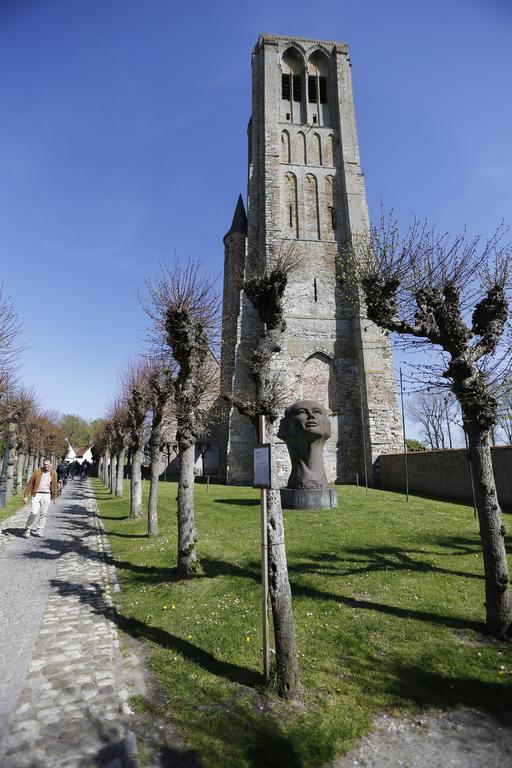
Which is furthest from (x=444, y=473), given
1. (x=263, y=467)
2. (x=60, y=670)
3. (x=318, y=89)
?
(x=318, y=89)

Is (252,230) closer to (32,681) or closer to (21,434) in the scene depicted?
(21,434)

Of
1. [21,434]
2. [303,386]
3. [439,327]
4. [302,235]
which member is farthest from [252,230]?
[439,327]

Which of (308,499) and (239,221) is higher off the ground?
(239,221)

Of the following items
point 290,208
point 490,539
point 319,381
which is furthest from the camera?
point 290,208

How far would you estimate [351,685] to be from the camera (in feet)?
14.3

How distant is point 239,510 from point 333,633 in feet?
33.9

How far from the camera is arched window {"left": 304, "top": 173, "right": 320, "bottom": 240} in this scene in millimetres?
30547

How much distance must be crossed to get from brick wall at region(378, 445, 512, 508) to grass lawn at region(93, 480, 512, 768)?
5.65 metres

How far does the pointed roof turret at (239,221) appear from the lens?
117ft

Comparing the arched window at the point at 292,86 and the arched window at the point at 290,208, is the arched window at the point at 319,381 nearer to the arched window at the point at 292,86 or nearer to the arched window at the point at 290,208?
the arched window at the point at 290,208

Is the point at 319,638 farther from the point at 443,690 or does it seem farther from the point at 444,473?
the point at 444,473

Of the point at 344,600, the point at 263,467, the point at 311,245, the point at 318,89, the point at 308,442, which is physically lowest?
the point at 344,600

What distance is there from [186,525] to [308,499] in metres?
7.39

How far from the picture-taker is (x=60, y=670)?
471 cm
